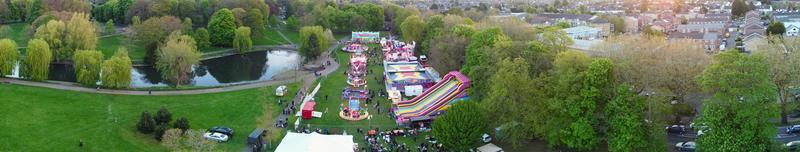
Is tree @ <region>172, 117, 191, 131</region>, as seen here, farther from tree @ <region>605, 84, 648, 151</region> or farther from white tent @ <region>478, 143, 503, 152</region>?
tree @ <region>605, 84, 648, 151</region>

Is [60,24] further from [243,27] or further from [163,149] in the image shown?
[163,149]

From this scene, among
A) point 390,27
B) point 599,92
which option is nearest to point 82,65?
point 599,92

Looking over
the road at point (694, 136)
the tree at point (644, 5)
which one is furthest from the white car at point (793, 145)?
the tree at point (644, 5)

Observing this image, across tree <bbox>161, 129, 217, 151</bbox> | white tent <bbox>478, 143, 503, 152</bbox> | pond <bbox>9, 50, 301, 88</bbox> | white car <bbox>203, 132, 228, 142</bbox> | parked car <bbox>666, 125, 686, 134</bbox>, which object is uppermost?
pond <bbox>9, 50, 301, 88</bbox>

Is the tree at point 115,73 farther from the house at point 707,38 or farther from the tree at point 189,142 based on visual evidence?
the house at point 707,38

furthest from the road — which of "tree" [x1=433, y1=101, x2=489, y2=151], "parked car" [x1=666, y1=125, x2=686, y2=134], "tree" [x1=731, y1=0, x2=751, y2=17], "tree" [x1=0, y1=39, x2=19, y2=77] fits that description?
"tree" [x1=731, y1=0, x2=751, y2=17]

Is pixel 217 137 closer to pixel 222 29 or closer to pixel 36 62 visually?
pixel 36 62
